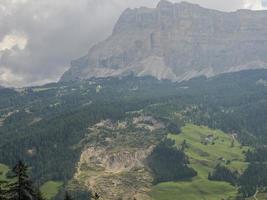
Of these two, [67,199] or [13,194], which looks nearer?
[13,194]

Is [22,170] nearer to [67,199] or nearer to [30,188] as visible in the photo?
[30,188]

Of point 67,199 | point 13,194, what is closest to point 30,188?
point 13,194

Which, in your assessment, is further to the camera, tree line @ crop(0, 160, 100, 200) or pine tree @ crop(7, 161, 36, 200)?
pine tree @ crop(7, 161, 36, 200)

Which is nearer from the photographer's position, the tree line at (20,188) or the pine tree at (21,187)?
the tree line at (20,188)

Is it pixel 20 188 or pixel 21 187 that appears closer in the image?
pixel 20 188

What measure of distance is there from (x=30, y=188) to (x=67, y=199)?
34.6 ft

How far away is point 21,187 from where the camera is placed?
65562 mm

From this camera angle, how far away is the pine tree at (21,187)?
212 ft

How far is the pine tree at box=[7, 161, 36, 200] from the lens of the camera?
64500 millimetres

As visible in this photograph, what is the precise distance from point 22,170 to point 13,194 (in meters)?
3.14

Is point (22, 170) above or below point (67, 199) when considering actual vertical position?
above

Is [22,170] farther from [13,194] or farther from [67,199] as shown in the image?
[67,199]

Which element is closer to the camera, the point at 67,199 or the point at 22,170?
the point at 22,170

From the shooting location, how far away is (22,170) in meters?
64.4
